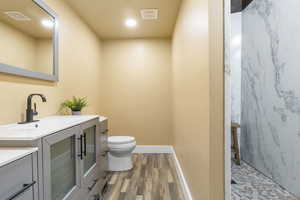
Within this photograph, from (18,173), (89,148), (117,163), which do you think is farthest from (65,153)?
(117,163)

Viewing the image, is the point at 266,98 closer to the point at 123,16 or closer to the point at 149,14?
the point at 149,14

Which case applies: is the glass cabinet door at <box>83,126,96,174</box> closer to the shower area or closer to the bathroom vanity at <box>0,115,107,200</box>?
the bathroom vanity at <box>0,115,107,200</box>

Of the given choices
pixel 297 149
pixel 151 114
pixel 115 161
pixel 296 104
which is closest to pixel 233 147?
pixel 297 149

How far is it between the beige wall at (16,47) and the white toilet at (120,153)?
4.92 ft

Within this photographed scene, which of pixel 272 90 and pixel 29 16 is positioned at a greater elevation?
pixel 29 16

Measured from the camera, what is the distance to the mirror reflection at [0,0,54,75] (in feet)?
4.29

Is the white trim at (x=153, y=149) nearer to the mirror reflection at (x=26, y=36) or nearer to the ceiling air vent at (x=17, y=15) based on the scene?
the mirror reflection at (x=26, y=36)

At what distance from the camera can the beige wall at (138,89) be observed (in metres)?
3.57

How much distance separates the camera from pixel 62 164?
1.31 meters

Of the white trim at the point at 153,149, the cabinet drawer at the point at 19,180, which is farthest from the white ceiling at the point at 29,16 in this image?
the white trim at the point at 153,149

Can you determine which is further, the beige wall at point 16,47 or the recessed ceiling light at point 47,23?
the recessed ceiling light at point 47,23

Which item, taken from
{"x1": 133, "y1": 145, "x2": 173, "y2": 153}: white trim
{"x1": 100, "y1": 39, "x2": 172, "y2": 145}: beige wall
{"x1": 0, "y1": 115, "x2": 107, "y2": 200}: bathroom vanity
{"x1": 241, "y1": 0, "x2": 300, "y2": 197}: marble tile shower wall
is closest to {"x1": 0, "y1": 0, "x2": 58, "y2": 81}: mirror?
{"x1": 0, "y1": 115, "x2": 107, "y2": 200}: bathroom vanity

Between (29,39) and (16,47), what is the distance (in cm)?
18

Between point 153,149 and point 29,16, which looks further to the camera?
point 153,149
